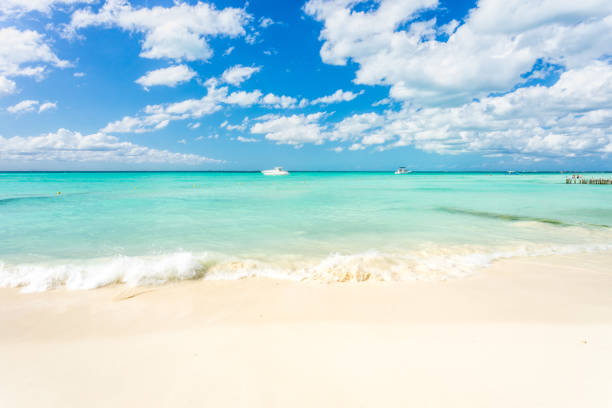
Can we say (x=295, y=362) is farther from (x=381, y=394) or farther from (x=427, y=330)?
(x=427, y=330)

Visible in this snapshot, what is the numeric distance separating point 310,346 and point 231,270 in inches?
146

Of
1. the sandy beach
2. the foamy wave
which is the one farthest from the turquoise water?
the sandy beach

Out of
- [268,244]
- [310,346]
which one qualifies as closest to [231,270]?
[268,244]

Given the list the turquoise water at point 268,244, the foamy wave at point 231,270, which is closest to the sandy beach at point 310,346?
the foamy wave at point 231,270

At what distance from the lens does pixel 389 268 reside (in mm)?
6980

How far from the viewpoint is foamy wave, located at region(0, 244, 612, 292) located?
6152mm

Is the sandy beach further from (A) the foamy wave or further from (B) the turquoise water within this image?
(B) the turquoise water

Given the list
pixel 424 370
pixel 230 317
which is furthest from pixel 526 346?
pixel 230 317

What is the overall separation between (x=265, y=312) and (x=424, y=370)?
2600 mm

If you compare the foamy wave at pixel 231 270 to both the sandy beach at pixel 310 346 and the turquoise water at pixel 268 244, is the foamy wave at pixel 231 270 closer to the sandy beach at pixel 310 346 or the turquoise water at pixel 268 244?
the turquoise water at pixel 268 244

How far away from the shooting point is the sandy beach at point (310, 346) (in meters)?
2.94

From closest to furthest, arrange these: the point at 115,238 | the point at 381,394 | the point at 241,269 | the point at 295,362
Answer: the point at 381,394
the point at 295,362
the point at 241,269
the point at 115,238

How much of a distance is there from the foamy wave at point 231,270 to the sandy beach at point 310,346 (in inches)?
15.2

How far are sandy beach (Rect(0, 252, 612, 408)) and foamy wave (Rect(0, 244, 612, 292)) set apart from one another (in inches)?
15.2
